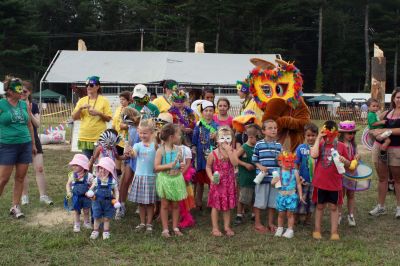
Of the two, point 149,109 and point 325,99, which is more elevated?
point 325,99

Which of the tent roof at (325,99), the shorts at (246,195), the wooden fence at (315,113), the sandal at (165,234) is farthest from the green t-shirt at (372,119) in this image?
the tent roof at (325,99)

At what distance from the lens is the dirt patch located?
18.9ft

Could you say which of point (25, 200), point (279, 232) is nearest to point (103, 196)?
point (279, 232)

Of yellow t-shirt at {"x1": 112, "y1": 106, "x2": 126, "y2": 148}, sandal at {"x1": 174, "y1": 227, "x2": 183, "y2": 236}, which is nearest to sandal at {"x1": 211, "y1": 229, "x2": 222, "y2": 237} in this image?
sandal at {"x1": 174, "y1": 227, "x2": 183, "y2": 236}

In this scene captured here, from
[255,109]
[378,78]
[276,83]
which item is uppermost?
[378,78]

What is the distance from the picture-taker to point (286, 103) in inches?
236

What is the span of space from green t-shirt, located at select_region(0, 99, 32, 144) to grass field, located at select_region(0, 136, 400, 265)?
104cm

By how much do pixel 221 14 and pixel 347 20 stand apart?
1583 cm

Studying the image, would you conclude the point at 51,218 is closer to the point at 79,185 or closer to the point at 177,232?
the point at 79,185

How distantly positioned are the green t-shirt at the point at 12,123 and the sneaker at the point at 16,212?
0.89 metres

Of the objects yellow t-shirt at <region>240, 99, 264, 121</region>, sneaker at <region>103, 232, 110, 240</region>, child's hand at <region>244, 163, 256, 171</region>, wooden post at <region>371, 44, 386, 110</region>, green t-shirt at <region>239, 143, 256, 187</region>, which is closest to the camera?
sneaker at <region>103, 232, 110, 240</region>

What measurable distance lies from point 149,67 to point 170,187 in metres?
15.4

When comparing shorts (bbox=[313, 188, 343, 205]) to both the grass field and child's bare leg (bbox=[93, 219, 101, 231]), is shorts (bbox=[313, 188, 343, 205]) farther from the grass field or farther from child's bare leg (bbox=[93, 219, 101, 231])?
child's bare leg (bbox=[93, 219, 101, 231])

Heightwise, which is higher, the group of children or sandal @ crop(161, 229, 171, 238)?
the group of children
